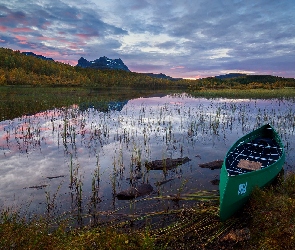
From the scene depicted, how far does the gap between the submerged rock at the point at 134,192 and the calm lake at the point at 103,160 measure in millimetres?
226

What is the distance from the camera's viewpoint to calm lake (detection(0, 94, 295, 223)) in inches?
394

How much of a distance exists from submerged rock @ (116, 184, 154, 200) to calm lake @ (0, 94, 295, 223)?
226mm

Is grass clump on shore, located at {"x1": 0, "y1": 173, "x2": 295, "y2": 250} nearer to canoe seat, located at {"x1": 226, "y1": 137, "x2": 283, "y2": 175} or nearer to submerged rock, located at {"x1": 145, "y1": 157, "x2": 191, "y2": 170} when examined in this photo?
canoe seat, located at {"x1": 226, "y1": 137, "x2": 283, "y2": 175}

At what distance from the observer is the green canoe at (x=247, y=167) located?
8.17 meters

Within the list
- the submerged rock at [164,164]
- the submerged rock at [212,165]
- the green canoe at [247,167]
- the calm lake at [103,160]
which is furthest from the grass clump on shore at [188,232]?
the submerged rock at [212,165]

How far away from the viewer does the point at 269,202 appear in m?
8.60

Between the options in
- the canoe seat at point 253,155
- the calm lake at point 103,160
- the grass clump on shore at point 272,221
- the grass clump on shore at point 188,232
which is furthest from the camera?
the canoe seat at point 253,155

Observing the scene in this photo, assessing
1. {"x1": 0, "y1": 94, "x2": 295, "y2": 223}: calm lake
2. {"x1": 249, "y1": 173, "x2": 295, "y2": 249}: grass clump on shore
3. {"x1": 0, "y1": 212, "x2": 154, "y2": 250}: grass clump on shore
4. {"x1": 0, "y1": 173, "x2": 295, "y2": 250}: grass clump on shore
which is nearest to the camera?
{"x1": 0, "y1": 212, "x2": 154, "y2": 250}: grass clump on shore

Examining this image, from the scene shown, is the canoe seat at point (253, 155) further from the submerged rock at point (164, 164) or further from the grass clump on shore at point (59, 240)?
the grass clump on shore at point (59, 240)

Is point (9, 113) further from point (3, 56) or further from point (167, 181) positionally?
point (3, 56)

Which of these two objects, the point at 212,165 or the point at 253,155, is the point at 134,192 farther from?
the point at 253,155

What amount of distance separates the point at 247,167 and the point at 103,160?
826cm

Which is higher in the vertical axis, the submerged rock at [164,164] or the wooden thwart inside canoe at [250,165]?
the wooden thwart inside canoe at [250,165]

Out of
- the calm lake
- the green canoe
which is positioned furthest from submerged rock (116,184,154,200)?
the green canoe
